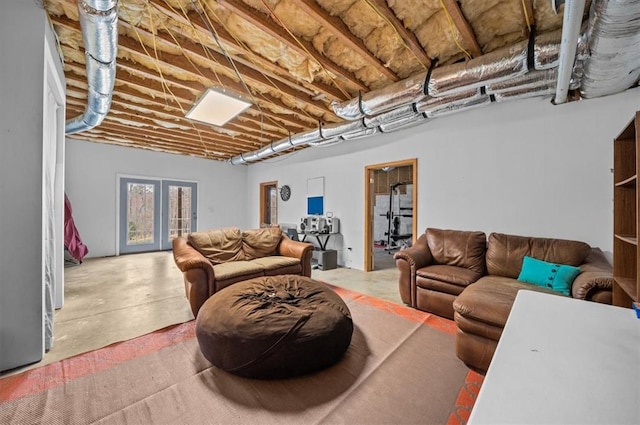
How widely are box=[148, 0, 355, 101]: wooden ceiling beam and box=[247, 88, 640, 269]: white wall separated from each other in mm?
1598

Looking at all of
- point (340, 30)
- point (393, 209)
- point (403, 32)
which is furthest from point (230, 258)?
point (393, 209)

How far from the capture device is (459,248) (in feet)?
10.3

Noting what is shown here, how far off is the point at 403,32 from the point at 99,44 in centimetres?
242

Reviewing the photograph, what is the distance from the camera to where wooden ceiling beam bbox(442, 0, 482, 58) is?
6.03 feet

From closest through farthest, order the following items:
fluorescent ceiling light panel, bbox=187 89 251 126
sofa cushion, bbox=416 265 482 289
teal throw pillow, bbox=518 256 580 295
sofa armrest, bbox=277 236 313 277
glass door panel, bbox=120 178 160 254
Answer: teal throw pillow, bbox=518 256 580 295
fluorescent ceiling light panel, bbox=187 89 251 126
sofa cushion, bbox=416 265 482 289
sofa armrest, bbox=277 236 313 277
glass door panel, bbox=120 178 160 254

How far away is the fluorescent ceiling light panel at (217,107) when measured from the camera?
8.25 ft

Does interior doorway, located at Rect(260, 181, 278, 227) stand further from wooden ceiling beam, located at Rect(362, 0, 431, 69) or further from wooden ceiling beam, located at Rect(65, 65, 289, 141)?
wooden ceiling beam, located at Rect(362, 0, 431, 69)

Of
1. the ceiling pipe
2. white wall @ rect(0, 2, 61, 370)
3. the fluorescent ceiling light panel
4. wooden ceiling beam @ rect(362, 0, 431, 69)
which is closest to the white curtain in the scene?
white wall @ rect(0, 2, 61, 370)

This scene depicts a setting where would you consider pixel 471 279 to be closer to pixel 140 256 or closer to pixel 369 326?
pixel 369 326

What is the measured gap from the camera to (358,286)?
375 centimetres

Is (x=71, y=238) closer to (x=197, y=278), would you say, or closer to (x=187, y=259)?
(x=187, y=259)

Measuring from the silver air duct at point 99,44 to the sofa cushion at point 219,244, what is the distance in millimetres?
1857

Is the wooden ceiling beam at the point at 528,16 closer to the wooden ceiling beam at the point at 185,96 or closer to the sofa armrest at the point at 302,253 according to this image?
the wooden ceiling beam at the point at 185,96

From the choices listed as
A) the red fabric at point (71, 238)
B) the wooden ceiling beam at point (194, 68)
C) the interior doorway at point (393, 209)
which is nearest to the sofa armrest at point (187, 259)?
the wooden ceiling beam at point (194, 68)
